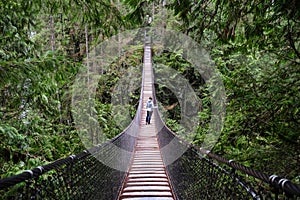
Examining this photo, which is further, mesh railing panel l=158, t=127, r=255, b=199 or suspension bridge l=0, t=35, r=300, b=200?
mesh railing panel l=158, t=127, r=255, b=199

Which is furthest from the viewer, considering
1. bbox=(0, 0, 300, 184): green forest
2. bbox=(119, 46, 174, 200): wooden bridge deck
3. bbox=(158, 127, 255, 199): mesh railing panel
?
bbox=(119, 46, 174, 200): wooden bridge deck

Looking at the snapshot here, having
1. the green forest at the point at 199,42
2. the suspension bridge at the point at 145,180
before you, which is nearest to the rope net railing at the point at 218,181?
the suspension bridge at the point at 145,180

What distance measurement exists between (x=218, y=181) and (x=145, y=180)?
2077 millimetres

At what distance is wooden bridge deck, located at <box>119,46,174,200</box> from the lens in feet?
9.74

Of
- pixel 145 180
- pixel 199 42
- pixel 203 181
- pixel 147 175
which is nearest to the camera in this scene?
pixel 203 181

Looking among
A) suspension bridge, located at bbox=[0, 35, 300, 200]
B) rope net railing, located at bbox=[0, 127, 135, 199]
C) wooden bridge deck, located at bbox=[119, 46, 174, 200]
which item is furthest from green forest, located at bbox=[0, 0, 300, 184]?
wooden bridge deck, located at bbox=[119, 46, 174, 200]

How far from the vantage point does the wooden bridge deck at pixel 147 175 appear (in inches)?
117

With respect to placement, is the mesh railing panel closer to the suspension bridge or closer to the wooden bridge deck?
the suspension bridge

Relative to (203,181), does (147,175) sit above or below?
below

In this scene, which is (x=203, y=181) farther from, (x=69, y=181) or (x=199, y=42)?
(x=199, y=42)

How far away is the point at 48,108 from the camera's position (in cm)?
263

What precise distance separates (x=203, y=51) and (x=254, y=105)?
19.9 feet

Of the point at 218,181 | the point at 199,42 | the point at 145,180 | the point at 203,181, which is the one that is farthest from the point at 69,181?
the point at 145,180

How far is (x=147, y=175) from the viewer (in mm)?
3705
